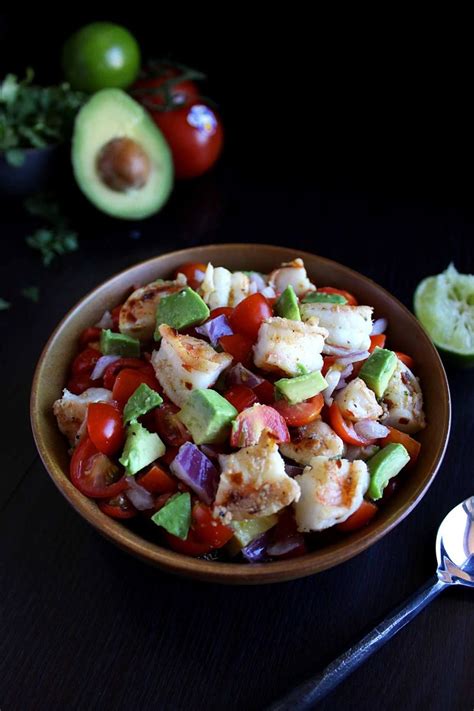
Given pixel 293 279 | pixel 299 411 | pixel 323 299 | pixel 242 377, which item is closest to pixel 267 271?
pixel 293 279

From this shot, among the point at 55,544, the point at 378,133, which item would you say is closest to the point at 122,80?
the point at 378,133

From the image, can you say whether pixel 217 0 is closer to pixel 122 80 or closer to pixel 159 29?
pixel 159 29

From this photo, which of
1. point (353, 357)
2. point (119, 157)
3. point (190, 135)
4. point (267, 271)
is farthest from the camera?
point (190, 135)

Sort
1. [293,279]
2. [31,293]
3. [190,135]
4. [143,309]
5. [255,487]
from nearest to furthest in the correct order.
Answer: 1. [255,487]
2. [143,309]
3. [293,279]
4. [31,293]
5. [190,135]

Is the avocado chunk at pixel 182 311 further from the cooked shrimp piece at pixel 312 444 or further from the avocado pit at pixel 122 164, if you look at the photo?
the avocado pit at pixel 122 164

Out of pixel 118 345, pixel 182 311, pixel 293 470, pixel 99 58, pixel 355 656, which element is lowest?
pixel 355 656

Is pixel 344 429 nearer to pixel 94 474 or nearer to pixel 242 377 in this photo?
pixel 242 377
